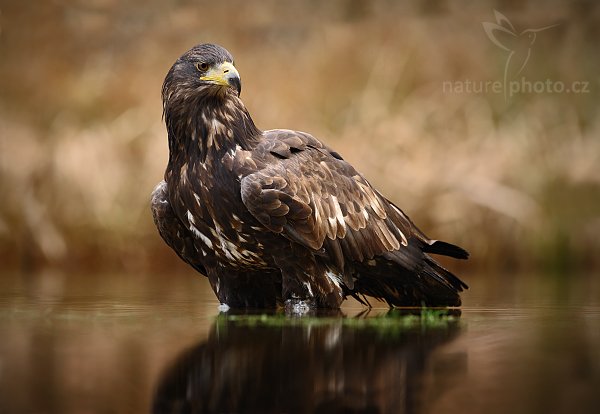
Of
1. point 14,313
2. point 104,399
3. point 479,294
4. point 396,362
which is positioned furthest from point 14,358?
point 479,294

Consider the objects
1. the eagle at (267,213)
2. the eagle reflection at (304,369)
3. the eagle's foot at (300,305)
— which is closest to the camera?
the eagle reflection at (304,369)

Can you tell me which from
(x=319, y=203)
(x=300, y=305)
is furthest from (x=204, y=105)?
(x=300, y=305)

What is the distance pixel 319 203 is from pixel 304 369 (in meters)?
2.71

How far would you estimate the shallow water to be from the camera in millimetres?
3244

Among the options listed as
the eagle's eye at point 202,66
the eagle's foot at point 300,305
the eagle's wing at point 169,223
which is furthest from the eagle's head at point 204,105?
the eagle's foot at point 300,305

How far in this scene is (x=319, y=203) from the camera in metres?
6.50

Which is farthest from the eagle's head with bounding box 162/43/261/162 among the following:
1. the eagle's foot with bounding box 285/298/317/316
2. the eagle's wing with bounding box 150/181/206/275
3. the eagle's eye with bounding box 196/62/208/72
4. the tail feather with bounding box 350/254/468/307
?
the tail feather with bounding box 350/254/468/307

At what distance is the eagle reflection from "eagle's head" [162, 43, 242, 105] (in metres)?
1.67

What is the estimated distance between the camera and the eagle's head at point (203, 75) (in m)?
6.48

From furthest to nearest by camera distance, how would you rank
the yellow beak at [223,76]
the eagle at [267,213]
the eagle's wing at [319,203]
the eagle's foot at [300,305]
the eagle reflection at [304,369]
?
the eagle's foot at [300,305] → the yellow beak at [223,76] → the eagle at [267,213] → the eagle's wing at [319,203] → the eagle reflection at [304,369]

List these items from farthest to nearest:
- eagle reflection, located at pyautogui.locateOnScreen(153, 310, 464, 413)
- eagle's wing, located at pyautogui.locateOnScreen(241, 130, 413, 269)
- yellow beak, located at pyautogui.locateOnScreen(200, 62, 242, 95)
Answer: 1. yellow beak, located at pyautogui.locateOnScreen(200, 62, 242, 95)
2. eagle's wing, located at pyautogui.locateOnScreen(241, 130, 413, 269)
3. eagle reflection, located at pyautogui.locateOnScreen(153, 310, 464, 413)

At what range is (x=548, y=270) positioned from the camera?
41.8 feet

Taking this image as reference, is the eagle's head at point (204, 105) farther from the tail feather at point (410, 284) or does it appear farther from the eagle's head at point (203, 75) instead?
the tail feather at point (410, 284)

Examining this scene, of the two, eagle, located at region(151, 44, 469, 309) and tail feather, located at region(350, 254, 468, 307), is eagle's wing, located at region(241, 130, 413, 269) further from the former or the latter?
tail feather, located at region(350, 254, 468, 307)
